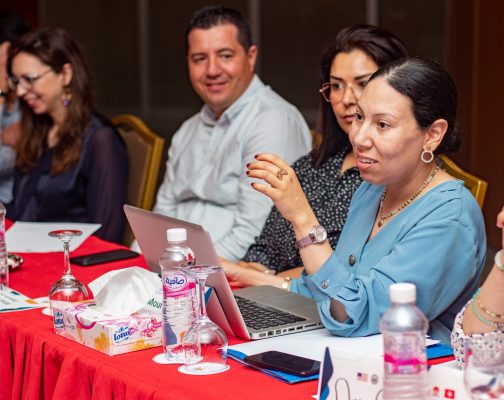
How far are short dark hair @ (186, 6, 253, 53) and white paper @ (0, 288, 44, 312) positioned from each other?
1493mm

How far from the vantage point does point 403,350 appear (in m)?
1.29

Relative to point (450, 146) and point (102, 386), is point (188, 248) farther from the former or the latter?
point (450, 146)

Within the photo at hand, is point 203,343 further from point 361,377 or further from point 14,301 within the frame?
point 14,301

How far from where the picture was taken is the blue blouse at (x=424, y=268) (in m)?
1.87

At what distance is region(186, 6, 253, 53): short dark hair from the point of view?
11.4ft

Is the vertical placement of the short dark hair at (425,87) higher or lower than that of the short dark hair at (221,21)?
lower

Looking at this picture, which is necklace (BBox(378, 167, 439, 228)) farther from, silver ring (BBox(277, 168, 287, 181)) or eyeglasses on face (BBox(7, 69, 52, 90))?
eyeglasses on face (BBox(7, 69, 52, 90))

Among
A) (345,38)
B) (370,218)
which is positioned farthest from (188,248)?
(345,38)

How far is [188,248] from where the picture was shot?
1814 mm

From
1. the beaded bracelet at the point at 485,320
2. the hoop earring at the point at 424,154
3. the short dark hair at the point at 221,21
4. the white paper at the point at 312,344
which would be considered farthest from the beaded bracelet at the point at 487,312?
the short dark hair at the point at 221,21

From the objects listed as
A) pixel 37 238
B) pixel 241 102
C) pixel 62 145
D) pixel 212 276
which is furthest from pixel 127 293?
pixel 62 145

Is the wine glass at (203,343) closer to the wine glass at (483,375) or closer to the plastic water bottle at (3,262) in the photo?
the wine glass at (483,375)

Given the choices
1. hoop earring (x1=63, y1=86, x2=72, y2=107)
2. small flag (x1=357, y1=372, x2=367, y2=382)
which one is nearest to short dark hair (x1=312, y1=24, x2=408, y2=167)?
small flag (x1=357, y1=372, x2=367, y2=382)

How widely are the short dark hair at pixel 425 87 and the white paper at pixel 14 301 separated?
99 cm
